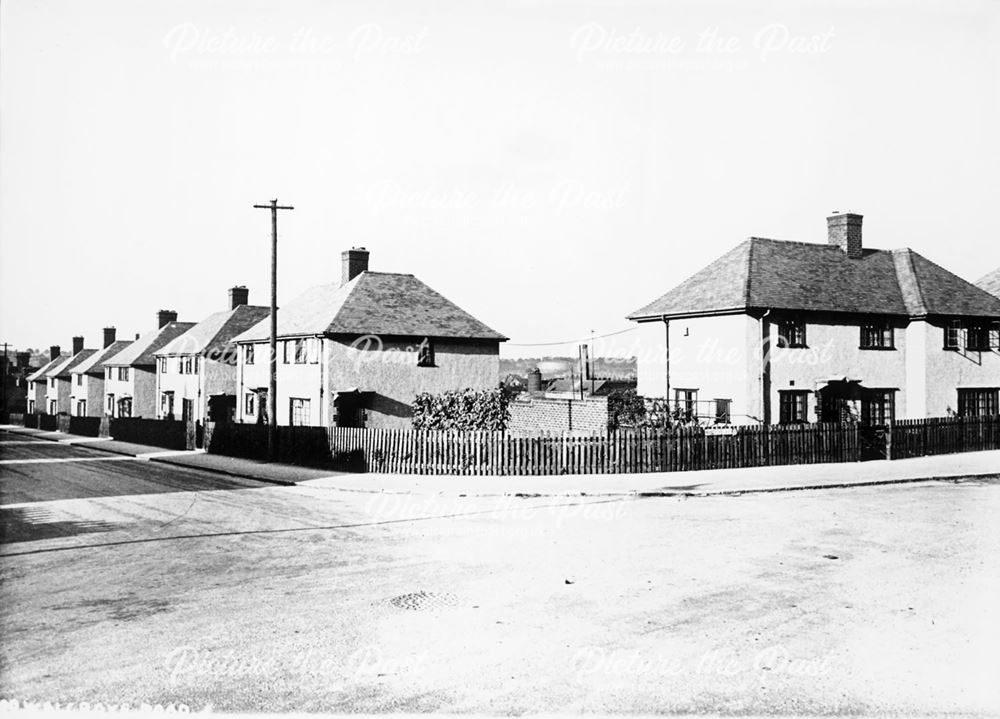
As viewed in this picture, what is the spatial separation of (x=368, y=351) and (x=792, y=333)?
665 inches

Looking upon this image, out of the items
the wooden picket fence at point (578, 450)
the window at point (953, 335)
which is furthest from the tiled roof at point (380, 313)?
the window at point (953, 335)

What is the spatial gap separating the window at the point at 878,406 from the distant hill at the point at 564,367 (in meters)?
47.8

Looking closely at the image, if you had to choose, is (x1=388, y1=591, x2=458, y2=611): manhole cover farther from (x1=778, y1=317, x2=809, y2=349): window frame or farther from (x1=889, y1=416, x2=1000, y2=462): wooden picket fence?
(x1=778, y1=317, x2=809, y2=349): window frame

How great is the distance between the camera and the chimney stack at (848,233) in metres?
34.2

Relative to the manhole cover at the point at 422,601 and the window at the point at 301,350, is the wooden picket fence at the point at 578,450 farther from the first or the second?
the manhole cover at the point at 422,601

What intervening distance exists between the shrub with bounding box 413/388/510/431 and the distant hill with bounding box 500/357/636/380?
54.3 meters

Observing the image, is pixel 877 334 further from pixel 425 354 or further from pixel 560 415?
pixel 425 354

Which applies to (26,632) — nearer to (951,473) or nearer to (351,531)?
(351,531)

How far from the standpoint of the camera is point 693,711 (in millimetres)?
6117

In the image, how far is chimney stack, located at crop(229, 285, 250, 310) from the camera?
49.5 m

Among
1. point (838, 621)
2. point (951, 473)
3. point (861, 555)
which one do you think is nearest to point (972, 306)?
point (951, 473)

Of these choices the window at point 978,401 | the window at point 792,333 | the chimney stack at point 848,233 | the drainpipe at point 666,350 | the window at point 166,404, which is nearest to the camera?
the window at point 792,333

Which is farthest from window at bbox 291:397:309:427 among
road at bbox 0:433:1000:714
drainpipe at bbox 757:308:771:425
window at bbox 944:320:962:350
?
window at bbox 944:320:962:350

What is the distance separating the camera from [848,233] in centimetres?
3428
